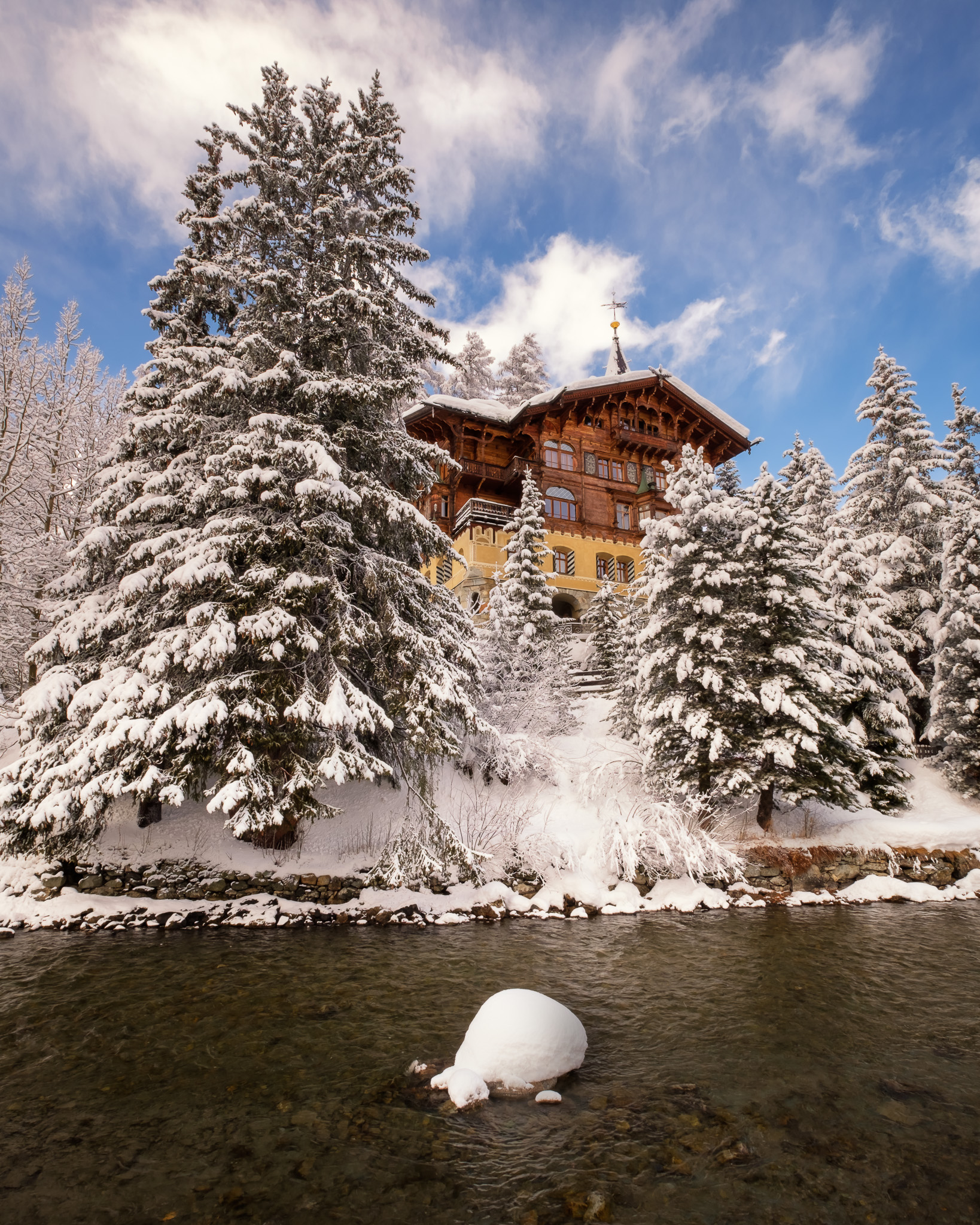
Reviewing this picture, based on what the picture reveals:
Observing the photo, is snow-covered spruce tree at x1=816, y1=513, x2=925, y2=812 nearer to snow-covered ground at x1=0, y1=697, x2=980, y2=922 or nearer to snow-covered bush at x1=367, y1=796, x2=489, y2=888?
snow-covered ground at x1=0, y1=697, x2=980, y2=922

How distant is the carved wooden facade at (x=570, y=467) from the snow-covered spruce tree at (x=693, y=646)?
61.2 ft

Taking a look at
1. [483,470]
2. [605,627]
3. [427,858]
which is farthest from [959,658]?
[483,470]

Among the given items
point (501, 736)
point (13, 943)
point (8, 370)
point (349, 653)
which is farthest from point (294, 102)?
point (13, 943)

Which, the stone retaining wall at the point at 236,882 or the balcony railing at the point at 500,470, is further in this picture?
the balcony railing at the point at 500,470

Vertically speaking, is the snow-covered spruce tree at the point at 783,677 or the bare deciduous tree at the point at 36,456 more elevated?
the bare deciduous tree at the point at 36,456

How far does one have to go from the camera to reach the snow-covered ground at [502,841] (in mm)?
11281

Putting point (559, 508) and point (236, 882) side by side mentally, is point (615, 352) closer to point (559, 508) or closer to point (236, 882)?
point (559, 508)

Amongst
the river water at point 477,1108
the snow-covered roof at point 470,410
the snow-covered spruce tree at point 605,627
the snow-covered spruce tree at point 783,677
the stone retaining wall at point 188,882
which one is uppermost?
the snow-covered roof at point 470,410

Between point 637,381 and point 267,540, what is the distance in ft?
118

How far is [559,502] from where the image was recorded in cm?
3888

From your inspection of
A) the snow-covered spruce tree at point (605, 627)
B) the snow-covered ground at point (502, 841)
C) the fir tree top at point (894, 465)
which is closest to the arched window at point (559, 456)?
the snow-covered spruce tree at point (605, 627)

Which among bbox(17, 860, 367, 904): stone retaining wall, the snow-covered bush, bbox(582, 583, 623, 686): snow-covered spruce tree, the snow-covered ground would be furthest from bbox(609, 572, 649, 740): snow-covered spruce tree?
bbox(17, 860, 367, 904): stone retaining wall

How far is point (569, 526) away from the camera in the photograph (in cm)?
3831

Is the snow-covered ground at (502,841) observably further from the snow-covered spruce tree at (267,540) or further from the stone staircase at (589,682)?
the stone staircase at (589,682)
